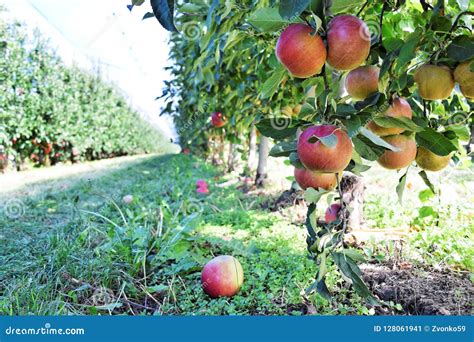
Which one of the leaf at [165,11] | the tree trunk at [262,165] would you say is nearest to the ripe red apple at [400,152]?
the leaf at [165,11]

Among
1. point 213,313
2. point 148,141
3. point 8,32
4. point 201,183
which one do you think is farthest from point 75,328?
point 148,141

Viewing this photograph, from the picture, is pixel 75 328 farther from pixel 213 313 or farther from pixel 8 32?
pixel 8 32

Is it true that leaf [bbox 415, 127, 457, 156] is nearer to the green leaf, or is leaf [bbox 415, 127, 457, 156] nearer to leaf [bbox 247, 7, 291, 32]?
the green leaf

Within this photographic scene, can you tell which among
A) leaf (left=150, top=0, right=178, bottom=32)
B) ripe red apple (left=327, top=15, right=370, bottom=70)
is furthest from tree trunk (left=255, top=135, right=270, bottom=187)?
leaf (left=150, top=0, right=178, bottom=32)

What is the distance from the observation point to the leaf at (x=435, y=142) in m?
0.79

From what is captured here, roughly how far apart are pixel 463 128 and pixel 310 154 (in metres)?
0.46

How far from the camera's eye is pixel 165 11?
2.00 ft

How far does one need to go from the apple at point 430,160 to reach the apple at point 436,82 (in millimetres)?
158

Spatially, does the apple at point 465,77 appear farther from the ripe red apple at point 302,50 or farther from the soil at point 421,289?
the soil at point 421,289

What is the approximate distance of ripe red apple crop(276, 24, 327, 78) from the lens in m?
0.68

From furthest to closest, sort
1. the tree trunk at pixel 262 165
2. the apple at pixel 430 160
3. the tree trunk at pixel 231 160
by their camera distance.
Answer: the tree trunk at pixel 231 160 < the tree trunk at pixel 262 165 < the apple at pixel 430 160

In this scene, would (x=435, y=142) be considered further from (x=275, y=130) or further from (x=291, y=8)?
(x=291, y=8)

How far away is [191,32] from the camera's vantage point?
67.6 inches

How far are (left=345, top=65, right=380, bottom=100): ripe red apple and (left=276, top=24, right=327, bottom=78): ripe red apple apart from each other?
0.14 m
